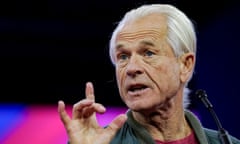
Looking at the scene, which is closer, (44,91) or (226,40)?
(226,40)

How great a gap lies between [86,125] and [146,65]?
1.06 feet

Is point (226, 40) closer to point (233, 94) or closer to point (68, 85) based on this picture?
point (233, 94)

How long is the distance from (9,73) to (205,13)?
63.7 inches

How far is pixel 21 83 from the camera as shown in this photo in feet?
12.0

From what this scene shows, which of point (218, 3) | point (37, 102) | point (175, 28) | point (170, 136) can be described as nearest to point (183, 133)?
point (170, 136)

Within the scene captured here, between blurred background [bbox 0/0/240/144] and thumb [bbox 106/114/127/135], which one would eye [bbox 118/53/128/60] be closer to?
thumb [bbox 106/114/127/135]

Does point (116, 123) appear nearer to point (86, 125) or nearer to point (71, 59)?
point (86, 125)

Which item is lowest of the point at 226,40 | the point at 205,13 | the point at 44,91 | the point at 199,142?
the point at 199,142

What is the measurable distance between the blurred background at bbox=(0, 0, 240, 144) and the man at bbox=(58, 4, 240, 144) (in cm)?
153

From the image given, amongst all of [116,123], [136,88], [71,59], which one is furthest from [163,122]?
[71,59]

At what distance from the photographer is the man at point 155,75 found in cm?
154

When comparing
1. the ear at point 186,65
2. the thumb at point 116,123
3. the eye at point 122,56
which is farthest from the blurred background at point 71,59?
the thumb at point 116,123

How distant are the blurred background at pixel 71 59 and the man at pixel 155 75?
1.53m

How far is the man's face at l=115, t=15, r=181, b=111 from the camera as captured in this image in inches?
60.1
